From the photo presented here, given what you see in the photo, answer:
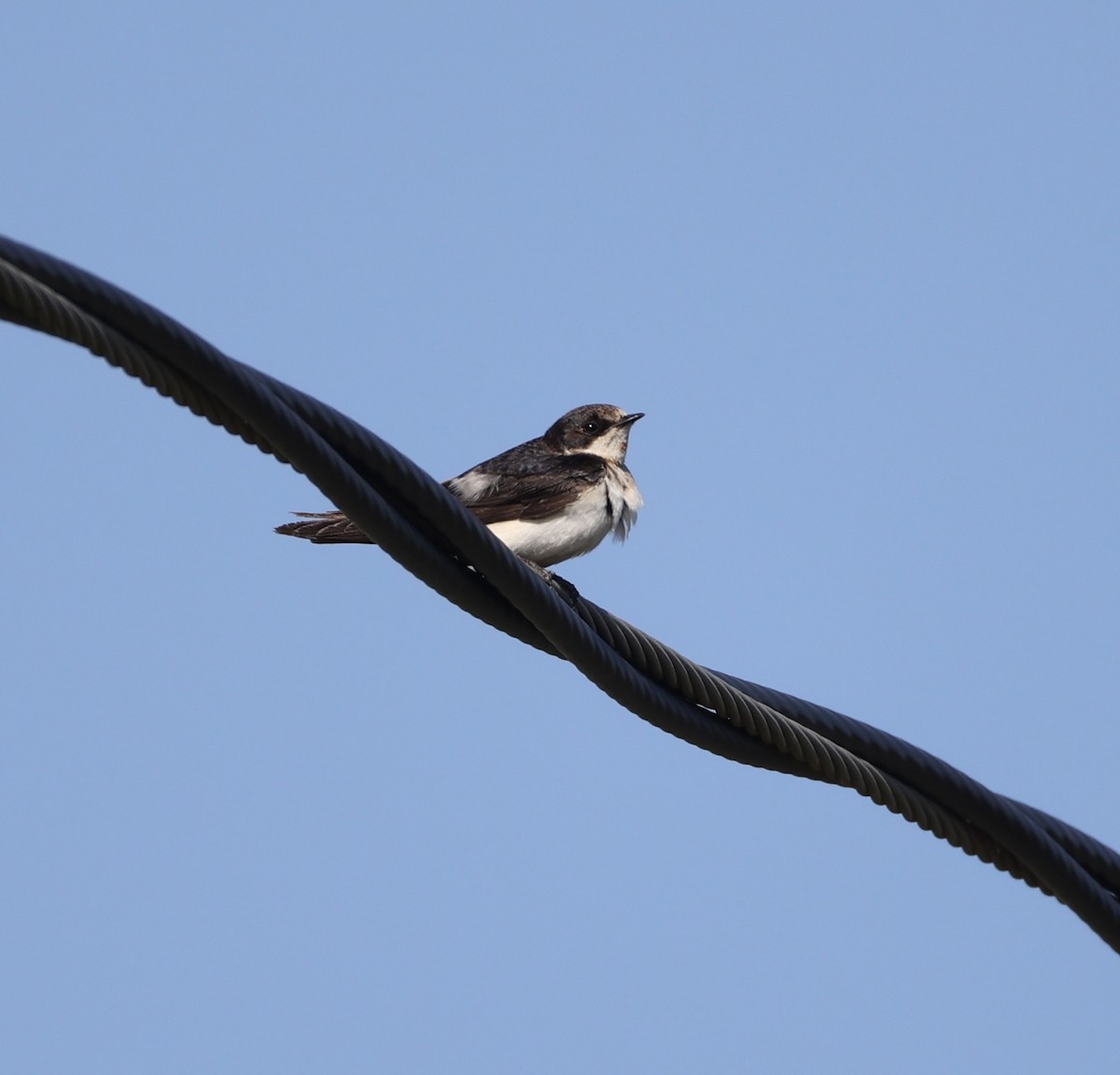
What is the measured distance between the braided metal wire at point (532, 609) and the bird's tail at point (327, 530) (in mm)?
2866

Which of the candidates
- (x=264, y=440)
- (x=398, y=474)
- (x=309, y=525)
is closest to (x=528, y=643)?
(x=398, y=474)

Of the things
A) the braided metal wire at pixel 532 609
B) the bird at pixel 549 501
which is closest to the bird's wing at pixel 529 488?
the bird at pixel 549 501

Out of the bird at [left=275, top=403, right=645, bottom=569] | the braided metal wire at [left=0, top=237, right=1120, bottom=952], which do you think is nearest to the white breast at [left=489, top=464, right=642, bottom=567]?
the bird at [left=275, top=403, right=645, bottom=569]

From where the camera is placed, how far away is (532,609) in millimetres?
4281

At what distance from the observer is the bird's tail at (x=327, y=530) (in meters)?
7.45

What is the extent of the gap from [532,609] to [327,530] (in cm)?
331

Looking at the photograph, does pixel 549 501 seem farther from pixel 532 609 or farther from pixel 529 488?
pixel 532 609

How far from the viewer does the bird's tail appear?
745cm

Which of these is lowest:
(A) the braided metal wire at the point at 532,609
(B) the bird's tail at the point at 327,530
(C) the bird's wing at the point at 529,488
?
(A) the braided metal wire at the point at 532,609

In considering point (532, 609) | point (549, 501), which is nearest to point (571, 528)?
point (549, 501)

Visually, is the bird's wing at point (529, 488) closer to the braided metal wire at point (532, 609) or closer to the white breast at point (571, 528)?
the white breast at point (571, 528)

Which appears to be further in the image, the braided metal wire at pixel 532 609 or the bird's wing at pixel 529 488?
the bird's wing at pixel 529 488

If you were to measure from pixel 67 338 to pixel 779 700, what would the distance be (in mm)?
1983

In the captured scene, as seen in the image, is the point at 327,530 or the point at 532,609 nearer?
the point at 532,609
